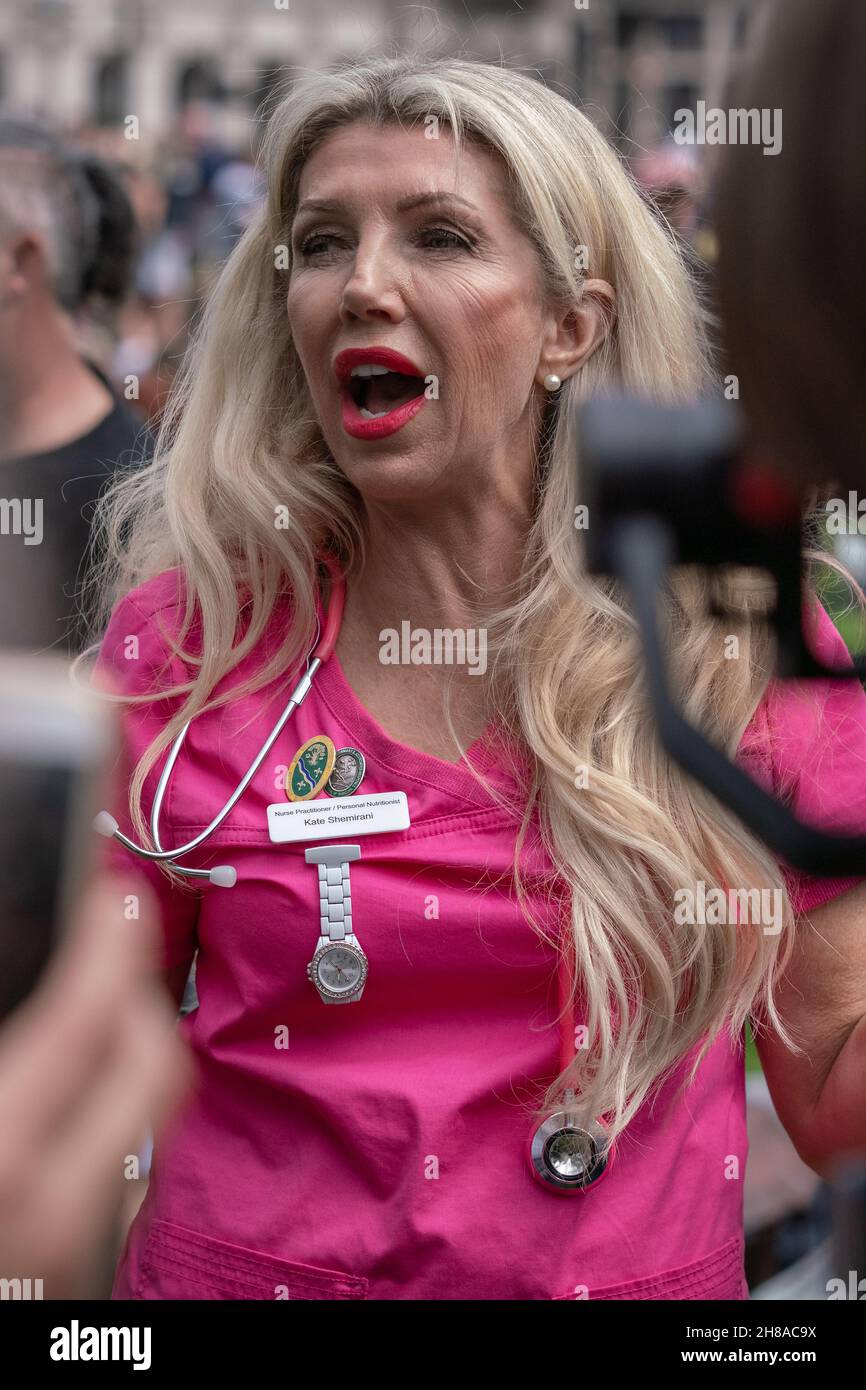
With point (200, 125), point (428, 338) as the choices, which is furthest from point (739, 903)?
point (200, 125)

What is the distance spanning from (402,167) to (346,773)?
2.13 feet

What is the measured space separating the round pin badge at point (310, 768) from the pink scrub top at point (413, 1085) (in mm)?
15

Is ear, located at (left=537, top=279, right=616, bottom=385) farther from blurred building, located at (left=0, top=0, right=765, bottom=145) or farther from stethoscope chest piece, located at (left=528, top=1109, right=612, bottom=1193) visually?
blurred building, located at (left=0, top=0, right=765, bottom=145)

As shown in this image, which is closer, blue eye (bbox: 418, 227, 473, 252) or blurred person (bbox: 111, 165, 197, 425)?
blue eye (bbox: 418, 227, 473, 252)

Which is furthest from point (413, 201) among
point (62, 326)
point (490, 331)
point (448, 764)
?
point (62, 326)

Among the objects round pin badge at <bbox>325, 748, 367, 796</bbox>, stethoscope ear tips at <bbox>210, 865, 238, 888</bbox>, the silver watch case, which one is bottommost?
the silver watch case

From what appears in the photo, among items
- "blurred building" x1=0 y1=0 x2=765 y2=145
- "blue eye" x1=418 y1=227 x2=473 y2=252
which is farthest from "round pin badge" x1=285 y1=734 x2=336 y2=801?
"blurred building" x1=0 y1=0 x2=765 y2=145

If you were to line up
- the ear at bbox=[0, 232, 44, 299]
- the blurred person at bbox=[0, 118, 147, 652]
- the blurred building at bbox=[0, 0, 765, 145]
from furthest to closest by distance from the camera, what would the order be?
1. the blurred building at bbox=[0, 0, 765, 145]
2. the ear at bbox=[0, 232, 44, 299]
3. the blurred person at bbox=[0, 118, 147, 652]

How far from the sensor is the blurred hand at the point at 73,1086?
513 millimetres

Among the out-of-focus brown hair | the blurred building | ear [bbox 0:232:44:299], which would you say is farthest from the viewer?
the blurred building

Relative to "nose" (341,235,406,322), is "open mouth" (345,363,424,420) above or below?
below

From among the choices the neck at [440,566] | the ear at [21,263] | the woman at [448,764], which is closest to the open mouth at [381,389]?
the woman at [448,764]

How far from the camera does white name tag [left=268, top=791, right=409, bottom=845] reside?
62.0 inches

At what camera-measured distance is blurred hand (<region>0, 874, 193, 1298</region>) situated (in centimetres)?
51
